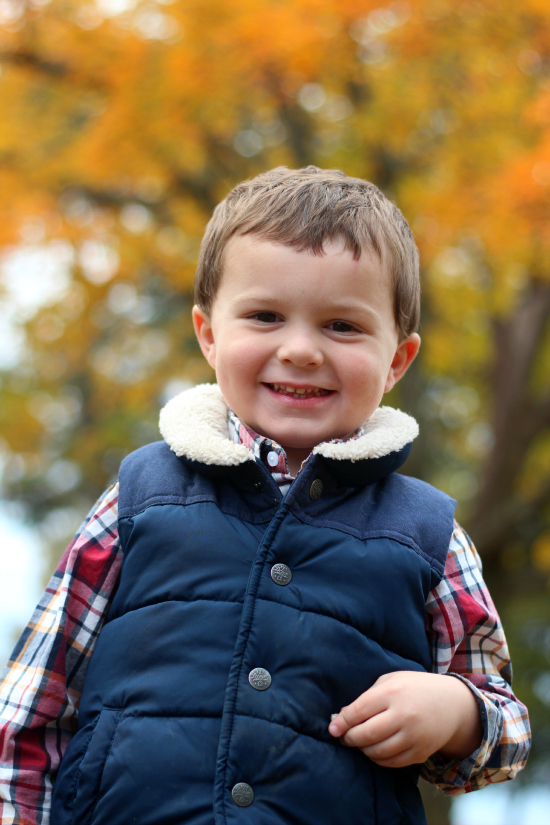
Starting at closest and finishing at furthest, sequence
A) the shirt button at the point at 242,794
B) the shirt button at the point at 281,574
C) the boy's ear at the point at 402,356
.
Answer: the shirt button at the point at 242,794
the shirt button at the point at 281,574
the boy's ear at the point at 402,356

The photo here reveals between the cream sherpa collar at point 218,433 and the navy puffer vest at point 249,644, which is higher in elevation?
the cream sherpa collar at point 218,433

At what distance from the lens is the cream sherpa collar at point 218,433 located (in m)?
1.51

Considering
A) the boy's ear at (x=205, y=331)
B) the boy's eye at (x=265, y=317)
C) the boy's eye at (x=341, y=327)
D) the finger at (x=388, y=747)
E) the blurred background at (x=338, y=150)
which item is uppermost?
the blurred background at (x=338, y=150)

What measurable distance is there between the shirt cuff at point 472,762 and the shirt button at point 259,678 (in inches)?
14.7

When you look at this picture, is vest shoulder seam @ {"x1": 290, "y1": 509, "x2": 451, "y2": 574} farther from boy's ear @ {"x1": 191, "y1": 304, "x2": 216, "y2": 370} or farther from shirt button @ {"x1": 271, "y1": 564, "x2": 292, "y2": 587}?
boy's ear @ {"x1": 191, "y1": 304, "x2": 216, "y2": 370}

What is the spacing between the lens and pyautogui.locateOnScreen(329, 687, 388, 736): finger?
4.47 feet

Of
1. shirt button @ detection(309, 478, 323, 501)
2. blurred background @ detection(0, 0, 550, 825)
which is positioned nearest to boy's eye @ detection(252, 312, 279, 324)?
shirt button @ detection(309, 478, 323, 501)

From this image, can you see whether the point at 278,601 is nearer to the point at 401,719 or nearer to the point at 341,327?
the point at 401,719

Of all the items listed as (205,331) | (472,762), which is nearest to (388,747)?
(472,762)

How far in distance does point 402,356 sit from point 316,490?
0.45m

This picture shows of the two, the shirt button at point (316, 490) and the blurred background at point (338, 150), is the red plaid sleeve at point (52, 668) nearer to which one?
the shirt button at point (316, 490)

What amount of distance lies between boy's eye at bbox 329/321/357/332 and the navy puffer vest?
26cm

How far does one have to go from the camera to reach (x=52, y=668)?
1.50 m

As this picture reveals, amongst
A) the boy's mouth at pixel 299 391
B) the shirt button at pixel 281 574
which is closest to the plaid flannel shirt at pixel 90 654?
the boy's mouth at pixel 299 391
